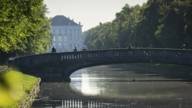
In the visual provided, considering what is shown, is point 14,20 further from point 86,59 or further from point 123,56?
point 123,56

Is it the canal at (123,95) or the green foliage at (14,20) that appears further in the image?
the canal at (123,95)

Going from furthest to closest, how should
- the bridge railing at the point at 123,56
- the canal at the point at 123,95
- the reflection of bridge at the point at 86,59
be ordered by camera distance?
the bridge railing at the point at 123,56 → the reflection of bridge at the point at 86,59 → the canal at the point at 123,95

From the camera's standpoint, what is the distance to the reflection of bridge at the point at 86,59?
237 ft

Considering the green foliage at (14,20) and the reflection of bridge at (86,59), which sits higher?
the green foliage at (14,20)

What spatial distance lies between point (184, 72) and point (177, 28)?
36.4 ft

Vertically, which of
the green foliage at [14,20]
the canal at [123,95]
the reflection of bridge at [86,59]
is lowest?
the canal at [123,95]

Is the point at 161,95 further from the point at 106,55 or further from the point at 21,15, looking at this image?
the point at 106,55

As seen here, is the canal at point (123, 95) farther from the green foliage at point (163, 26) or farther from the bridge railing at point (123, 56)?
the green foliage at point (163, 26)

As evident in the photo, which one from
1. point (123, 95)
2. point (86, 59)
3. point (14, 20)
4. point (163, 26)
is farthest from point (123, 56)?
point (14, 20)

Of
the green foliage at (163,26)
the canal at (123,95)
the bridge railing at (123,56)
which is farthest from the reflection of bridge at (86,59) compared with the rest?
the canal at (123,95)

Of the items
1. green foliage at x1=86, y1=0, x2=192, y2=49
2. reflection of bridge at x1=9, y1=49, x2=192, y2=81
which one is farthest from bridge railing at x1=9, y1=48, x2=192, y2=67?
green foliage at x1=86, y1=0, x2=192, y2=49

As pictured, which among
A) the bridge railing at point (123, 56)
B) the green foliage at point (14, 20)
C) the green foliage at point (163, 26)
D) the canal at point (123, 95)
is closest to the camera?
the green foliage at point (14, 20)

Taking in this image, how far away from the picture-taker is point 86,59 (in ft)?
241

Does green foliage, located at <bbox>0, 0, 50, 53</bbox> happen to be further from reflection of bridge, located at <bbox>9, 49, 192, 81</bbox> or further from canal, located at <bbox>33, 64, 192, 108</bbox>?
reflection of bridge, located at <bbox>9, 49, 192, 81</bbox>
